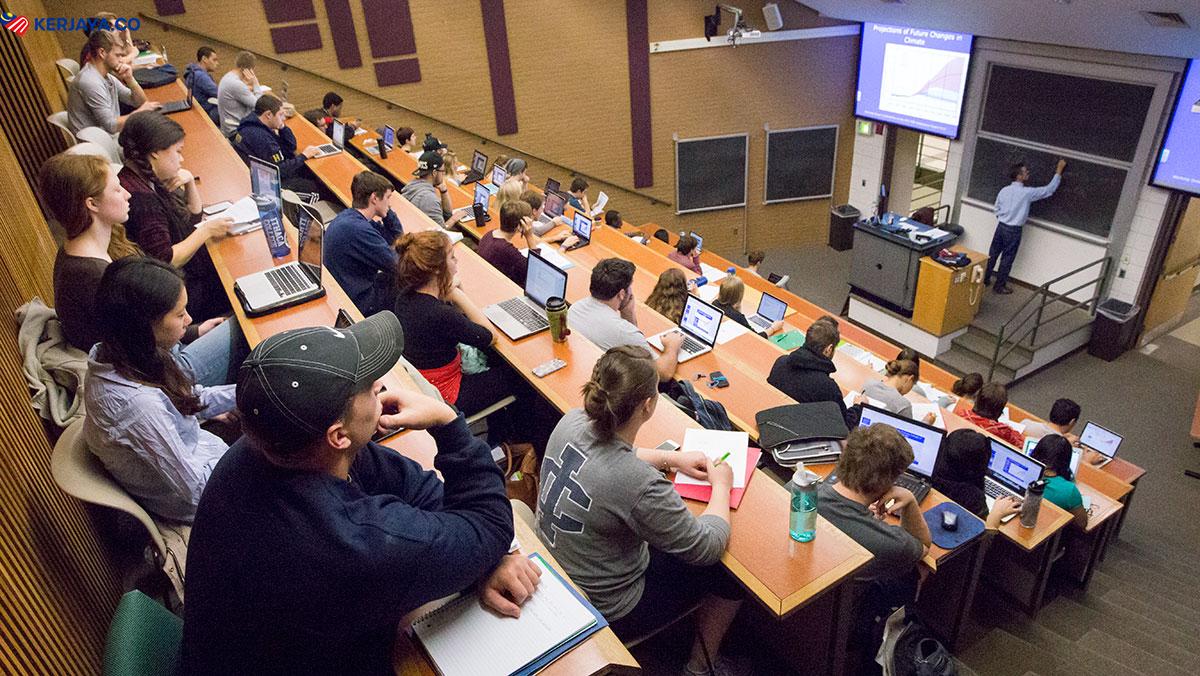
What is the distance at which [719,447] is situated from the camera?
9.27ft

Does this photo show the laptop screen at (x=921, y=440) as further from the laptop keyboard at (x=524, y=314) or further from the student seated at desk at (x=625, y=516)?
the laptop keyboard at (x=524, y=314)

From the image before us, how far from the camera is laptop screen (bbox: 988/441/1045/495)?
426 centimetres

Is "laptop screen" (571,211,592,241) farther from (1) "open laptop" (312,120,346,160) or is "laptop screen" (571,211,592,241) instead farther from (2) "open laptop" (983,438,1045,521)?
(2) "open laptop" (983,438,1045,521)

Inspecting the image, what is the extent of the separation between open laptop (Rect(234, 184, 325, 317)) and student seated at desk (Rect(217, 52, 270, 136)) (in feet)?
13.9

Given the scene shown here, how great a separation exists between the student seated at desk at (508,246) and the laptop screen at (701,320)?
1.20 metres

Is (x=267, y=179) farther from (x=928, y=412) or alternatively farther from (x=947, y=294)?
(x=947, y=294)

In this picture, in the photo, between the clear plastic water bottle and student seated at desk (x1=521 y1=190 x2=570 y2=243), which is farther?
student seated at desk (x1=521 y1=190 x2=570 y2=243)

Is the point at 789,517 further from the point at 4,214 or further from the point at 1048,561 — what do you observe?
the point at 4,214

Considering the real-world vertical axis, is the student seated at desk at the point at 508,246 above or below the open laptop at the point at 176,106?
below

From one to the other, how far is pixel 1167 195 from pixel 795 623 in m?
7.79

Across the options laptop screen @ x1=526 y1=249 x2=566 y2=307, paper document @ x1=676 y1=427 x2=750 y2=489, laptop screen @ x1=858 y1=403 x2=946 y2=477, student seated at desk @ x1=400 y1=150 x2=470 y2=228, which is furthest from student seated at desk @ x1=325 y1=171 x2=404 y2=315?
laptop screen @ x1=858 y1=403 x2=946 y2=477

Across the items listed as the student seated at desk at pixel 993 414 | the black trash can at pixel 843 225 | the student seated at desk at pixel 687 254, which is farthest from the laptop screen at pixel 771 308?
the black trash can at pixel 843 225

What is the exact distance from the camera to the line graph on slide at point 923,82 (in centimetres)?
958

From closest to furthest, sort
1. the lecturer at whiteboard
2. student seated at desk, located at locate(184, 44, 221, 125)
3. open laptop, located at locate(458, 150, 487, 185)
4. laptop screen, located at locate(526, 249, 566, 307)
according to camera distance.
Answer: laptop screen, located at locate(526, 249, 566, 307) < student seated at desk, located at locate(184, 44, 221, 125) < open laptop, located at locate(458, 150, 487, 185) < the lecturer at whiteboard
